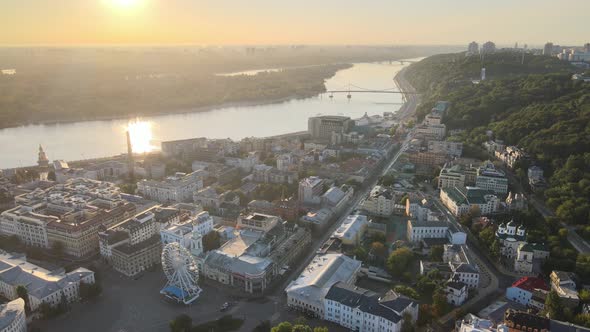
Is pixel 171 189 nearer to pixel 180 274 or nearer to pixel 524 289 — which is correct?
pixel 180 274

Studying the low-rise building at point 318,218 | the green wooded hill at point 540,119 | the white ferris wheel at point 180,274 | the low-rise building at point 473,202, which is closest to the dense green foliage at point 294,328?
the white ferris wheel at point 180,274

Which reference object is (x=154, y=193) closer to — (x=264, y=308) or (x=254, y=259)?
(x=254, y=259)

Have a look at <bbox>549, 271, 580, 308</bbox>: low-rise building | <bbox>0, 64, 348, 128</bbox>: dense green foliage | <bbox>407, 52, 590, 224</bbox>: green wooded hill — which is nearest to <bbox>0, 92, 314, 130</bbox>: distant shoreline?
<bbox>0, 64, 348, 128</bbox>: dense green foliage

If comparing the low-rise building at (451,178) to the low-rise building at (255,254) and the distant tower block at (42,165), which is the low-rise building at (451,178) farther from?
the distant tower block at (42,165)

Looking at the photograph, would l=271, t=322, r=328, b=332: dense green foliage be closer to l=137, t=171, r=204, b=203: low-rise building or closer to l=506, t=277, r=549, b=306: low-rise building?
l=506, t=277, r=549, b=306: low-rise building

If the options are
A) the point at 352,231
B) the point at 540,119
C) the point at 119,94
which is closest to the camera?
the point at 352,231

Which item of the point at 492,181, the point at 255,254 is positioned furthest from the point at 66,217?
the point at 492,181
